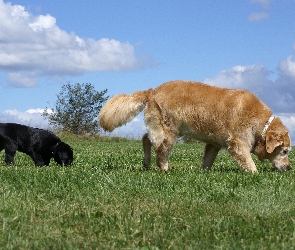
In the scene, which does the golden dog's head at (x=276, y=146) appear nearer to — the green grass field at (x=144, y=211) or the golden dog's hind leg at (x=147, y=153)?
the green grass field at (x=144, y=211)

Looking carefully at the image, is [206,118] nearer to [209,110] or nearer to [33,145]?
[209,110]

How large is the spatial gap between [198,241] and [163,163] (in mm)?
5131

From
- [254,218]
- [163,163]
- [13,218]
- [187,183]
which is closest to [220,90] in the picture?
[163,163]

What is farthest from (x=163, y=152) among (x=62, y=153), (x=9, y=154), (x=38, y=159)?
(x=9, y=154)

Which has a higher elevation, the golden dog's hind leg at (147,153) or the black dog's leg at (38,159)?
the golden dog's hind leg at (147,153)

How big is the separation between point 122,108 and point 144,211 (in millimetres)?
4586

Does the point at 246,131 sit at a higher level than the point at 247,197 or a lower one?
higher

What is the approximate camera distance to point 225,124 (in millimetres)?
9281

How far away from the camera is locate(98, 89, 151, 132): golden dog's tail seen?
31.9ft

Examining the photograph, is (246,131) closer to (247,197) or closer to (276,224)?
(247,197)

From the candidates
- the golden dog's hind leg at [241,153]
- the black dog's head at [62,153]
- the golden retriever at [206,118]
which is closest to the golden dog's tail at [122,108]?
the golden retriever at [206,118]

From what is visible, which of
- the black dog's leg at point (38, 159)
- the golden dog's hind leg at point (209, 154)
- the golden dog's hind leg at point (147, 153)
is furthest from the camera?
the black dog's leg at point (38, 159)

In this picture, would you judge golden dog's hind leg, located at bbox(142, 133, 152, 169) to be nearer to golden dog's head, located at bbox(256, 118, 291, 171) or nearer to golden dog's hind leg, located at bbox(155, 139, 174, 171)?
golden dog's hind leg, located at bbox(155, 139, 174, 171)

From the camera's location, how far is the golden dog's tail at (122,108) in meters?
9.72
